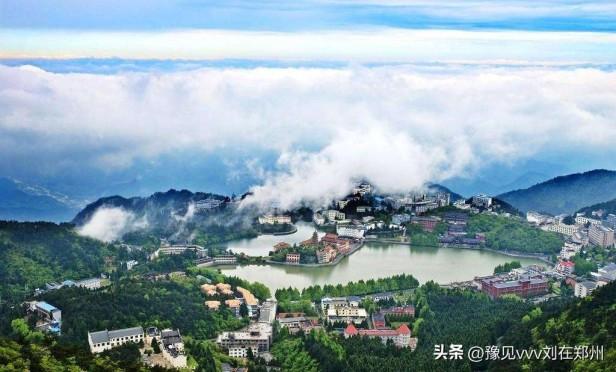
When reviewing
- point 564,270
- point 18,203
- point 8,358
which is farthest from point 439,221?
point 8,358

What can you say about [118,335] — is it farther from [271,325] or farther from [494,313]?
[494,313]

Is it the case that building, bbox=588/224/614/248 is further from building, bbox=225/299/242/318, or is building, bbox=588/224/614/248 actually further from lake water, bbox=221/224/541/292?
building, bbox=225/299/242/318

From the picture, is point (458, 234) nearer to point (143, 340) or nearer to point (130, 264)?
point (130, 264)

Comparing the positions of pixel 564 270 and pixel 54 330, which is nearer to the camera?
pixel 54 330

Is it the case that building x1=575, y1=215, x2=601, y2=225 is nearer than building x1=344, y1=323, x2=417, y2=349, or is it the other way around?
building x1=344, y1=323, x2=417, y2=349

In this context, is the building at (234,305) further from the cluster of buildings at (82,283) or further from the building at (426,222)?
the building at (426,222)

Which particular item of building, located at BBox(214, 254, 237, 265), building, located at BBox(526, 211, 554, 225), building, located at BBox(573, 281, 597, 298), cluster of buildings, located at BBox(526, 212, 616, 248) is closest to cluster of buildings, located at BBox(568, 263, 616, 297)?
building, located at BBox(573, 281, 597, 298)

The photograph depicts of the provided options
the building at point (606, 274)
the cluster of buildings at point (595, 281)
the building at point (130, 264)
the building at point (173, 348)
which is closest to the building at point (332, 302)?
the building at point (173, 348)
